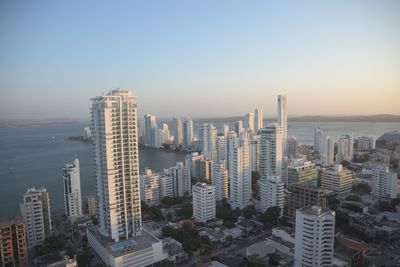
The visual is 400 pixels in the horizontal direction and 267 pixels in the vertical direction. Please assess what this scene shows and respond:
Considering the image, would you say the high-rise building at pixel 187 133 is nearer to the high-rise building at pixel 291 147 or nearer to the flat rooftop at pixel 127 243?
the high-rise building at pixel 291 147

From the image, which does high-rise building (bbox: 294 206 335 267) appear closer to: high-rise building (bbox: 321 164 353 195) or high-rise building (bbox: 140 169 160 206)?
high-rise building (bbox: 321 164 353 195)

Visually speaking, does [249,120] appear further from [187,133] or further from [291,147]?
[291,147]

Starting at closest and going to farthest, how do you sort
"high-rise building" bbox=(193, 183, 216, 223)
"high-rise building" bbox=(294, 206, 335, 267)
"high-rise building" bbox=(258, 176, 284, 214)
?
"high-rise building" bbox=(294, 206, 335, 267) → "high-rise building" bbox=(193, 183, 216, 223) → "high-rise building" bbox=(258, 176, 284, 214)

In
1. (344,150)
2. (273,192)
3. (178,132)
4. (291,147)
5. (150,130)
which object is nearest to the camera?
(273,192)

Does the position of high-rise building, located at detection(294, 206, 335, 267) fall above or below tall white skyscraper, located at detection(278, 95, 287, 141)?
below

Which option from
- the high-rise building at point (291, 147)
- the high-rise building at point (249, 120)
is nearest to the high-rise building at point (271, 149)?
the high-rise building at point (291, 147)

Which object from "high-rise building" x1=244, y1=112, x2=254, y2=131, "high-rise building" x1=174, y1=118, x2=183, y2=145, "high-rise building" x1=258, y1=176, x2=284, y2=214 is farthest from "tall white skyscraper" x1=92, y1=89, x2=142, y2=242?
"high-rise building" x1=174, y1=118, x2=183, y2=145

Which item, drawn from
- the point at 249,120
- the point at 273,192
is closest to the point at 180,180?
the point at 273,192
